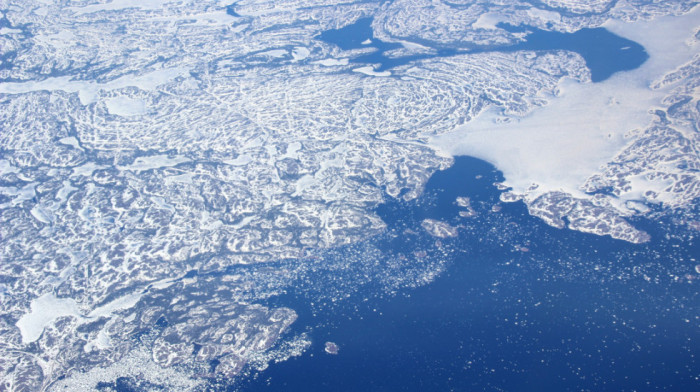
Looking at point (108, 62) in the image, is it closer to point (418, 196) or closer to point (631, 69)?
point (418, 196)

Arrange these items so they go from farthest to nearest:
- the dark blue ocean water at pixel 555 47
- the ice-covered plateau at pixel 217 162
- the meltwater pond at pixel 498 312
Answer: the dark blue ocean water at pixel 555 47, the ice-covered plateau at pixel 217 162, the meltwater pond at pixel 498 312

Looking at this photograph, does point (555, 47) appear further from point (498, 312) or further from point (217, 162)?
point (217, 162)

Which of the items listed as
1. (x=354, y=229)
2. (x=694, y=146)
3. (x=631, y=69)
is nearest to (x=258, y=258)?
(x=354, y=229)

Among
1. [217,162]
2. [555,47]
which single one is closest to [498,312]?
[217,162]

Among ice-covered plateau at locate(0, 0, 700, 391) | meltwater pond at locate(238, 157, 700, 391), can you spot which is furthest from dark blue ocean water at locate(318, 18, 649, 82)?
meltwater pond at locate(238, 157, 700, 391)

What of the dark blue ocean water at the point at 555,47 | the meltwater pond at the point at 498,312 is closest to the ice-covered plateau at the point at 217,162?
the dark blue ocean water at the point at 555,47

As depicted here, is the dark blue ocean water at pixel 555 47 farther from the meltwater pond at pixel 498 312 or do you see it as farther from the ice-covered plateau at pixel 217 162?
the meltwater pond at pixel 498 312
